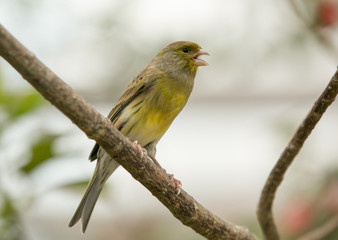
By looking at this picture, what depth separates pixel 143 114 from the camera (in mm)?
3334

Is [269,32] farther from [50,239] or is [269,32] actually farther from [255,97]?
[50,239]

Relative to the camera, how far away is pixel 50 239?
6.50 meters

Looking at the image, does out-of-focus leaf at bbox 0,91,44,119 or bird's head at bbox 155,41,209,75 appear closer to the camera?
out-of-focus leaf at bbox 0,91,44,119

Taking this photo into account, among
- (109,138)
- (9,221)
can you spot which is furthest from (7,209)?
(109,138)

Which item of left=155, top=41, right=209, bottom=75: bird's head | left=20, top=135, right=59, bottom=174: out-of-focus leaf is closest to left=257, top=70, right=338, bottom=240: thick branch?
left=155, top=41, right=209, bottom=75: bird's head

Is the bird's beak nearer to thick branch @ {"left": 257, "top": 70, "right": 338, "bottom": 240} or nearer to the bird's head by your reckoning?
the bird's head

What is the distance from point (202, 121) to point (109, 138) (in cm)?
577

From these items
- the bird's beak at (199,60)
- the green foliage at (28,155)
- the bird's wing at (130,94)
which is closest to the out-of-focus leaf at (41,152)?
the green foliage at (28,155)

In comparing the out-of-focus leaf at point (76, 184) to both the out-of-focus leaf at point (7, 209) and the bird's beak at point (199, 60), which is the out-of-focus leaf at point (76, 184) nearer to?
the out-of-focus leaf at point (7, 209)

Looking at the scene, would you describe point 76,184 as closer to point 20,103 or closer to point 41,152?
point 41,152

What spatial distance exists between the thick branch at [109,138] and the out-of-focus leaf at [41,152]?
33.3 inches

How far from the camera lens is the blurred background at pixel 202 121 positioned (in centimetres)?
332

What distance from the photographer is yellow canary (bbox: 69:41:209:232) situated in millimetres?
3330

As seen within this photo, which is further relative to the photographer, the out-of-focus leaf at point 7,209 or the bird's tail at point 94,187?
the bird's tail at point 94,187
